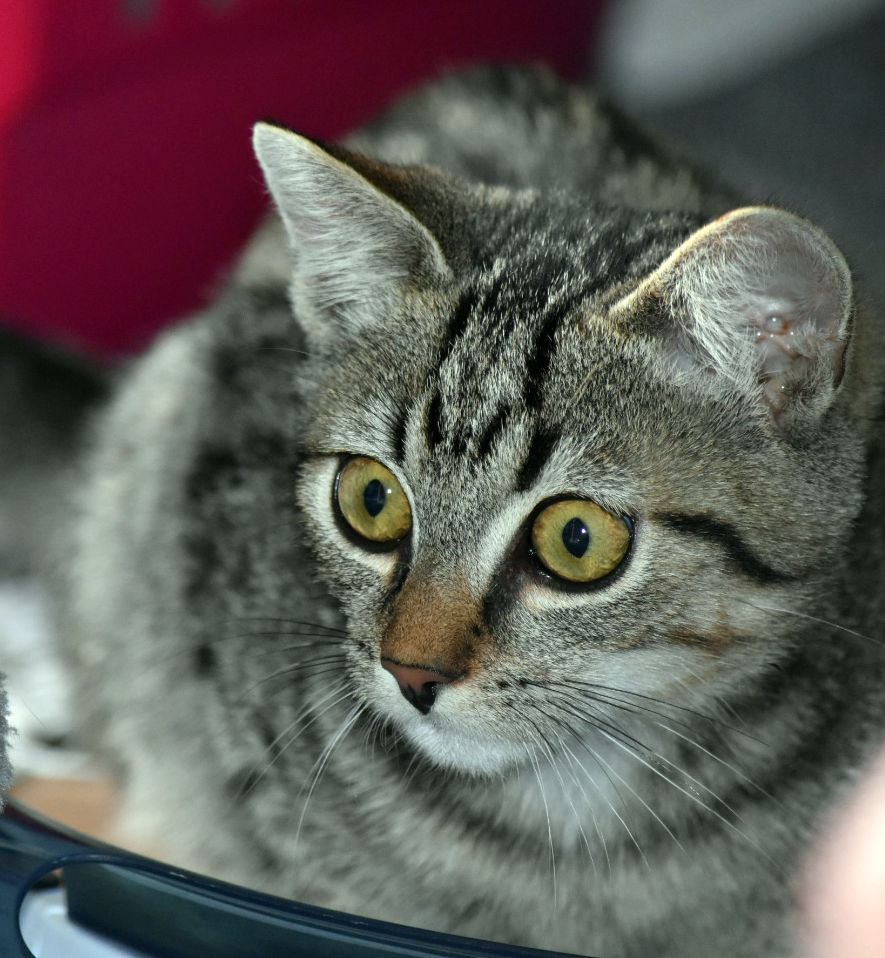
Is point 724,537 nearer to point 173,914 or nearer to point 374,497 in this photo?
point 374,497

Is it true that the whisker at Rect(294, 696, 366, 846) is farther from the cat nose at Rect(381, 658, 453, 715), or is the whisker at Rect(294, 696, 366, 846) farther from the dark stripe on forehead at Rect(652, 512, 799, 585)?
the dark stripe on forehead at Rect(652, 512, 799, 585)

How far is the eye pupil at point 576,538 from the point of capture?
971mm

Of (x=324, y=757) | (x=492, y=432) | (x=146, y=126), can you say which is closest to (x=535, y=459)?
(x=492, y=432)

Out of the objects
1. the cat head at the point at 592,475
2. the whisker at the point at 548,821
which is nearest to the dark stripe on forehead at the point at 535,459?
the cat head at the point at 592,475

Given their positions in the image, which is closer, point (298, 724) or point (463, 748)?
point (463, 748)

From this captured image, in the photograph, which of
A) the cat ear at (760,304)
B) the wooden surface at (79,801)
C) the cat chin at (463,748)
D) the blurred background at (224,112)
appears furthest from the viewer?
the blurred background at (224,112)

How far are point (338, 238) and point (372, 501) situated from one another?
0.24m

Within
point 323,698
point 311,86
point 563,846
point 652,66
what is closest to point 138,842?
point 323,698

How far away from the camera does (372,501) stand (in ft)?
3.54

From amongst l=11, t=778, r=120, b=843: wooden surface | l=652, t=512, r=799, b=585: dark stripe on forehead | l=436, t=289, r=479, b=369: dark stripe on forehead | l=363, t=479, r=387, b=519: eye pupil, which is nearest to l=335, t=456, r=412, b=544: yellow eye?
l=363, t=479, r=387, b=519: eye pupil

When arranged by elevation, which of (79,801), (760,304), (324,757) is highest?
(760,304)

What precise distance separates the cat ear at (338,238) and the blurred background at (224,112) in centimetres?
16

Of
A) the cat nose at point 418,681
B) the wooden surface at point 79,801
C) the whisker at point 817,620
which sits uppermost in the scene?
the whisker at point 817,620

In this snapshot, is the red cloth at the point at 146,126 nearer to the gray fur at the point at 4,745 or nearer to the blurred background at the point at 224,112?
the blurred background at the point at 224,112
